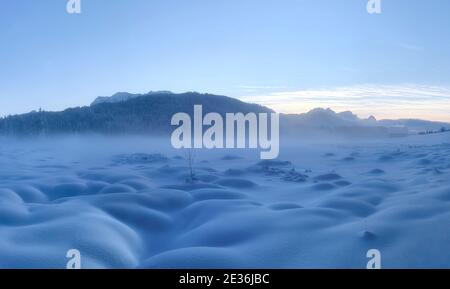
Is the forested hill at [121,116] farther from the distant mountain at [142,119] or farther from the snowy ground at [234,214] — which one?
the snowy ground at [234,214]

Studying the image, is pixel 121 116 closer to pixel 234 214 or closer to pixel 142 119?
pixel 142 119

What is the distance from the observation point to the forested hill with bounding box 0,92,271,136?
69.9 ft

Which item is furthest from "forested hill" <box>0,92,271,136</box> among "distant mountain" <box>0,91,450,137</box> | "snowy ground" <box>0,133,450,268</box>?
"snowy ground" <box>0,133,450,268</box>

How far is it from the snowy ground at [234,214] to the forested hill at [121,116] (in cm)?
1172

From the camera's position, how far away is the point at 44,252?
151 inches

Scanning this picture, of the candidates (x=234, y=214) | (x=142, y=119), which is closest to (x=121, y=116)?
(x=142, y=119)

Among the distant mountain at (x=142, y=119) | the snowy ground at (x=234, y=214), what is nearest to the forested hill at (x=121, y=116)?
the distant mountain at (x=142, y=119)

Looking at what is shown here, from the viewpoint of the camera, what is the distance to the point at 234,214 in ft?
17.8

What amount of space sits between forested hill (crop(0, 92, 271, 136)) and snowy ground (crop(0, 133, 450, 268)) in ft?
38.4

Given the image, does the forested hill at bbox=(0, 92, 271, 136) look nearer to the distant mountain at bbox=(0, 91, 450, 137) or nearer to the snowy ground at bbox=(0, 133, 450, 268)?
the distant mountain at bbox=(0, 91, 450, 137)
